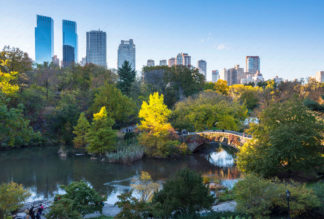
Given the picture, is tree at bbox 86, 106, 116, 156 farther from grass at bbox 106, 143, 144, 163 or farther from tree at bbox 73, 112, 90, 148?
tree at bbox 73, 112, 90, 148

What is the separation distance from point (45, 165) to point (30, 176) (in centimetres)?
443

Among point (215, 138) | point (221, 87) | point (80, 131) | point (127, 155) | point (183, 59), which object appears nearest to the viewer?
point (127, 155)

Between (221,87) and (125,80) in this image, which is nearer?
(125,80)

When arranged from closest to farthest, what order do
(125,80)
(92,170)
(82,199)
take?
1. (82,199)
2. (92,170)
3. (125,80)

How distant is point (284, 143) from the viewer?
1675 cm

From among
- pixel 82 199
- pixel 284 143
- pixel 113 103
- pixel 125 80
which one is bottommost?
pixel 82 199

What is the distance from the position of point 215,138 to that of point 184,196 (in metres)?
21.0

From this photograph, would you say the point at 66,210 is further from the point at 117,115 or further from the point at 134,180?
the point at 117,115

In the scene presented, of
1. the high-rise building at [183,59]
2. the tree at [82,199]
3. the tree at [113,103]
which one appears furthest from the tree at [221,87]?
the high-rise building at [183,59]

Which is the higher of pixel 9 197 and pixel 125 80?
pixel 125 80

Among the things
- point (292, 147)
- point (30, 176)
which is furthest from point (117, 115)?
point (292, 147)

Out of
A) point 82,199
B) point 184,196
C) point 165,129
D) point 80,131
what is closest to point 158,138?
point 165,129

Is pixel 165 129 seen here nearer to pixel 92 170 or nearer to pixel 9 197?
pixel 92 170

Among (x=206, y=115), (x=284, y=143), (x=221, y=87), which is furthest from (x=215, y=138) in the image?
(x=221, y=87)
